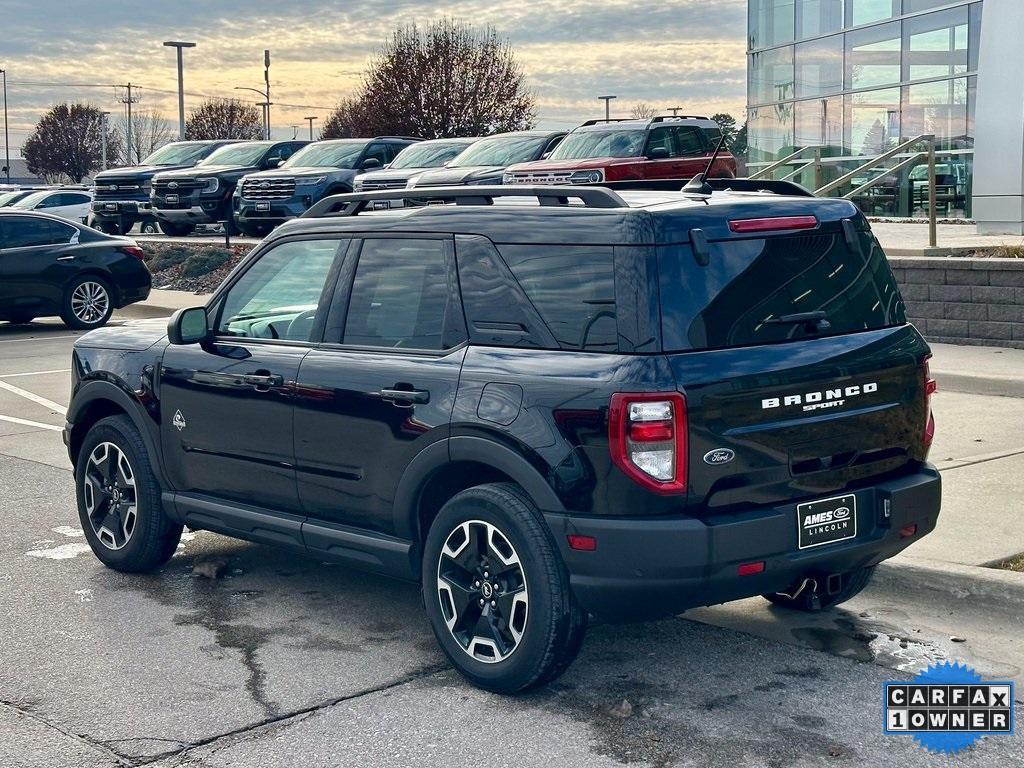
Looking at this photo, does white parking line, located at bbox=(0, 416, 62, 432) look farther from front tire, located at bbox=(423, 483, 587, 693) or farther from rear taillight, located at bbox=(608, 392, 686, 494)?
rear taillight, located at bbox=(608, 392, 686, 494)

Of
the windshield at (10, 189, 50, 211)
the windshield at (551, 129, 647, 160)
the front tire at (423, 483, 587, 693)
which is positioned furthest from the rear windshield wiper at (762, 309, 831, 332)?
the windshield at (10, 189, 50, 211)

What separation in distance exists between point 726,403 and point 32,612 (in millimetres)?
3323

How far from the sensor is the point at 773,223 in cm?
498

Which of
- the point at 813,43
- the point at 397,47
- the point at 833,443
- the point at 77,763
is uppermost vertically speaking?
the point at 397,47

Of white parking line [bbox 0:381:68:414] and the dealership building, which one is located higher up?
the dealership building

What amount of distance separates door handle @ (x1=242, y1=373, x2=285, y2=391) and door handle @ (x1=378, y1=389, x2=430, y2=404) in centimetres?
66

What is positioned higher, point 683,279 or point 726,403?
point 683,279

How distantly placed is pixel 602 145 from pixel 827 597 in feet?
52.8

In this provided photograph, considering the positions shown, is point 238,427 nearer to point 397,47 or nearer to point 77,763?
point 77,763

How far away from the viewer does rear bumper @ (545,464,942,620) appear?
14.8 feet

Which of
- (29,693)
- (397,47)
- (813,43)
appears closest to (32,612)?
(29,693)

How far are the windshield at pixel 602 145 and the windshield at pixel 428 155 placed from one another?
141 inches

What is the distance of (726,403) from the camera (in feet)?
15.1

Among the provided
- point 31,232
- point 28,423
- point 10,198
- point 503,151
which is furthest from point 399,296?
point 10,198
